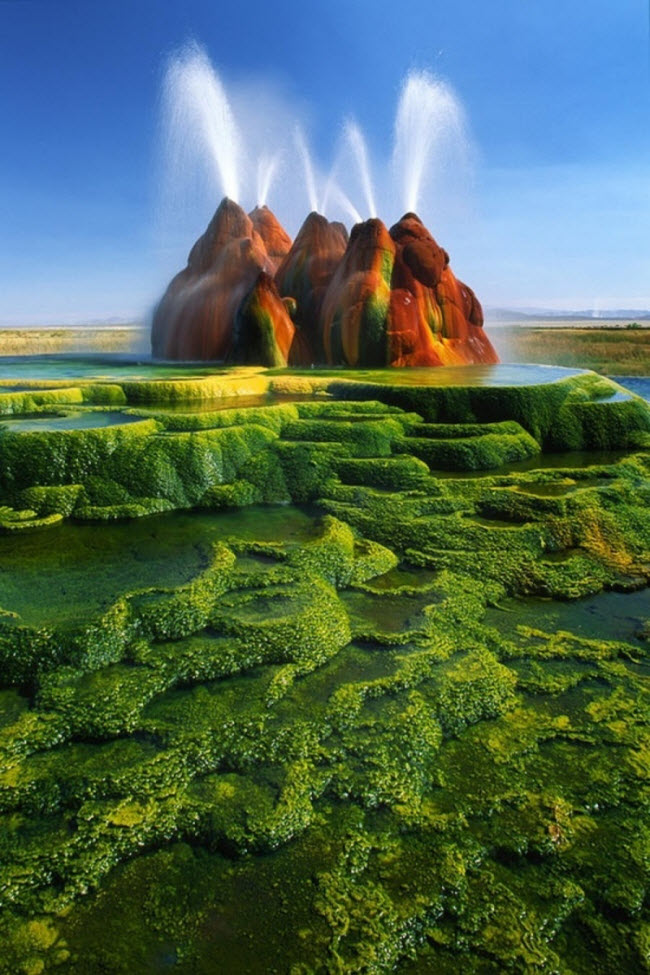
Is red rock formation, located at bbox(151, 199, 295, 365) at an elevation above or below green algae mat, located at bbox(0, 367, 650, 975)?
above

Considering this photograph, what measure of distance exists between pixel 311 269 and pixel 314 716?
30229 millimetres

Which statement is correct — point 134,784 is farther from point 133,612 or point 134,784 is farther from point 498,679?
point 498,679

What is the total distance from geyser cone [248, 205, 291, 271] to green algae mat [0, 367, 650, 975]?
29052mm

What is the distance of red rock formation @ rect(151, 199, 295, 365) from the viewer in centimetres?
2934

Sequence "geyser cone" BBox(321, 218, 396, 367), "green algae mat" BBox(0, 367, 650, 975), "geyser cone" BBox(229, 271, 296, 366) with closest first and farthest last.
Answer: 1. "green algae mat" BBox(0, 367, 650, 975)
2. "geyser cone" BBox(229, 271, 296, 366)
3. "geyser cone" BBox(321, 218, 396, 367)

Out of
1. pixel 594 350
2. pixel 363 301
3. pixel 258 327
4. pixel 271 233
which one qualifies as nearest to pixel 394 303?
pixel 363 301

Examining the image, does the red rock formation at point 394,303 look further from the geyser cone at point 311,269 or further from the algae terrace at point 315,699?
the algae terrace at point 315,699

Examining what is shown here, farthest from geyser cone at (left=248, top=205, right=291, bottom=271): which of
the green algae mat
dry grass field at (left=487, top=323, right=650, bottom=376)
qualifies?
the green algae mat

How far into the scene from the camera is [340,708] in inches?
261

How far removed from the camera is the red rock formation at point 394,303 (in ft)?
97.6

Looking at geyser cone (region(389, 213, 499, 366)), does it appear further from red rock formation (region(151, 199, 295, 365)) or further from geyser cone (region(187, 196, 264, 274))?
geyser cone (region(187, 196, 264, 274))

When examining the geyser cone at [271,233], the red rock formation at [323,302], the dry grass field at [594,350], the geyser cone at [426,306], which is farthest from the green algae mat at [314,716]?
the dry grass field at [594,350]

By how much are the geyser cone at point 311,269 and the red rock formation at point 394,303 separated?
143 cm

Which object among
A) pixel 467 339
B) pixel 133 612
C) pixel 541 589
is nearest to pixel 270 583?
pixel 133 612
